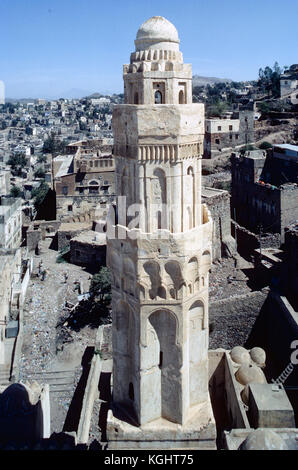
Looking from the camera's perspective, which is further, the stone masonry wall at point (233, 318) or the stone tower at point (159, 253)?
the stone masonry wall at point (233, 318)

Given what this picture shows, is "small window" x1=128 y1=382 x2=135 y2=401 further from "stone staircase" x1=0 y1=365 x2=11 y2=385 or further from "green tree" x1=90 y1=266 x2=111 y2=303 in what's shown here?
"green tree" x1=90 y1=266 x2=111 y2=303

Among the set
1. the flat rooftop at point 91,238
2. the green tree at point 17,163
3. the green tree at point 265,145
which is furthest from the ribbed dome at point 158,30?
the green tree at point 17,163

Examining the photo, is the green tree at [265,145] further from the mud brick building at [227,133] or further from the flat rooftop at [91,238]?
the flat rooftop at [91,238]

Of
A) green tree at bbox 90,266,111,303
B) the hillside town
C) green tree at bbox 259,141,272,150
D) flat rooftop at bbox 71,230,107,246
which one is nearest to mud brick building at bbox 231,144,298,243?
the hillside town

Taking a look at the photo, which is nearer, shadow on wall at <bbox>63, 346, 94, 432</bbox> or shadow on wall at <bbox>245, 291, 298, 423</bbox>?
shadow on wall at <bbox>63, 346, 94, 432</bbox>

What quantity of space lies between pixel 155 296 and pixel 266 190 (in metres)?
18.6

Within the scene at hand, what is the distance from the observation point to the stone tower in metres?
6.78

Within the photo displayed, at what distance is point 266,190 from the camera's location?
24625 millimetres

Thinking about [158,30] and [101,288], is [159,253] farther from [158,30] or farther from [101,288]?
[101,288]

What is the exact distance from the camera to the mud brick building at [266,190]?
23123 millimetres

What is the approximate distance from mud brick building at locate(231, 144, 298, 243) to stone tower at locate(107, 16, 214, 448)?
16.3 m

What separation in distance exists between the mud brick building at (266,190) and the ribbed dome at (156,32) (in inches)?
669

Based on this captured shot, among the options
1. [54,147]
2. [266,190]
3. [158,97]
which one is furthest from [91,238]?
[54,147]
